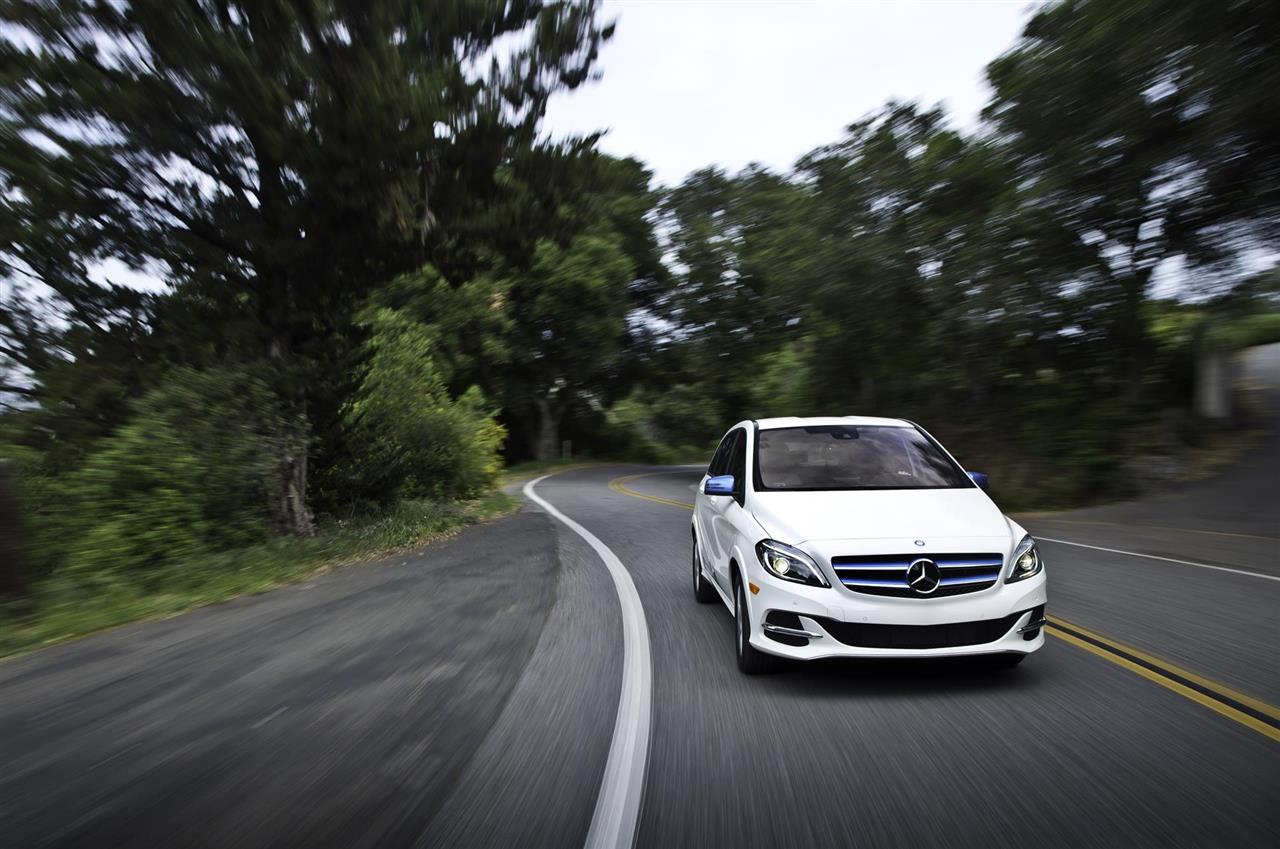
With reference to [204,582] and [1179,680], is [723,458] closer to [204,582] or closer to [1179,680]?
[1179,680]

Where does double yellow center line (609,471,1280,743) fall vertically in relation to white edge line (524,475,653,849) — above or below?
below

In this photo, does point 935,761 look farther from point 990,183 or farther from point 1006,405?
point 1006,405

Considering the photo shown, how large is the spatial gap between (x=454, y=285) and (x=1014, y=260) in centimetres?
1025

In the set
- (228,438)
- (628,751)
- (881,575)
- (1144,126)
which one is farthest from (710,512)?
(1144,126)

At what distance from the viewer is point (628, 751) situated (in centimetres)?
404

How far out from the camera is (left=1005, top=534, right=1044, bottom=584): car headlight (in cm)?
480

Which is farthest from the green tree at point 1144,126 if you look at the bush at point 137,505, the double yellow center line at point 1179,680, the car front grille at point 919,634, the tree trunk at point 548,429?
the tree trunk at point 548,429

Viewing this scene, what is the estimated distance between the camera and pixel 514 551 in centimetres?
1139

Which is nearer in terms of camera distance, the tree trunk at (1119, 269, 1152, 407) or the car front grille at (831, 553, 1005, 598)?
the car front grille at (831, 553, 1005, 598)

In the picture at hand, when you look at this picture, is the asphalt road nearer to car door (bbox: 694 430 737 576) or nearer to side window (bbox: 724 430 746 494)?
car door (bbox: 694 430 737 576)

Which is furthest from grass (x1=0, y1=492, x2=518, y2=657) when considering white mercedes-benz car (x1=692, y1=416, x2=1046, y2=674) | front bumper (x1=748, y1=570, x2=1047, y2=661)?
front bumper (x1=748, y1=570, x2=1047, y2=661)

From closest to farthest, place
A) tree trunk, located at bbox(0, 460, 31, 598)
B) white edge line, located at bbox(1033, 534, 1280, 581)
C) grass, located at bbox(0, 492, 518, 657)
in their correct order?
grass, located at bbox(0, 492, 518, 657), tree trunk, located at bbox(0, 460, 31, 598), white edge line, located at bbox(1033, 534, 1280, 581)

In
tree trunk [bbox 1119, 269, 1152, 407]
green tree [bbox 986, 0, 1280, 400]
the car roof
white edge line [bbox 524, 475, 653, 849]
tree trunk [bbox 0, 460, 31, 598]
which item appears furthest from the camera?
tree trunk [bbox 1119, 269, 1152, 407]

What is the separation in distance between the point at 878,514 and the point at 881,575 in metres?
0.56
